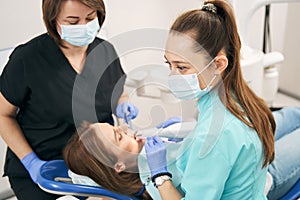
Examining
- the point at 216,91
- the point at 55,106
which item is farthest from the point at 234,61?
the point at 55,106

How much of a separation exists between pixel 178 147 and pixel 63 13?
2.08ft

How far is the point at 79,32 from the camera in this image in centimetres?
137

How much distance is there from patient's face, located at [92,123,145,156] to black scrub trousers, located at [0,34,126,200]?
0.09 metres

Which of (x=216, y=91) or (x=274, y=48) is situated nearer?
(x=216, y=91)

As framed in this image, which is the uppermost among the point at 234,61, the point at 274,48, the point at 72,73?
the point at 234,61

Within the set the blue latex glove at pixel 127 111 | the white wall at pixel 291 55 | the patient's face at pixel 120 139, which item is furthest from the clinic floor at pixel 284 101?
the patient's face at pixel 120 139

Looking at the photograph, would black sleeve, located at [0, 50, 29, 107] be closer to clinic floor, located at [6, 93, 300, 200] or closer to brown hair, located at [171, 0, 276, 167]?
brown hair, located at [171, 0, 276, 167]

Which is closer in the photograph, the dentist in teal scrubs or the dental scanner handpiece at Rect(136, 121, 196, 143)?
the dentist in teal scrubs

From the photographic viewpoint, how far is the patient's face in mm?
1292

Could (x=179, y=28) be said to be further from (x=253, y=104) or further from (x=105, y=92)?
(x=105, y=92)

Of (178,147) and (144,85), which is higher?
(144,85)

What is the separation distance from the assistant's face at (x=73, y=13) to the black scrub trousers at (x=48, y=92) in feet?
0.49

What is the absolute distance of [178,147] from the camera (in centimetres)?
115

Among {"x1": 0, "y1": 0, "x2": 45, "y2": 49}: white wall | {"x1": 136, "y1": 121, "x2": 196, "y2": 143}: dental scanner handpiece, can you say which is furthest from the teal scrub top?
{"x1": 0, "y1": 0, "x2": 45, "y2": 49}: white wall
